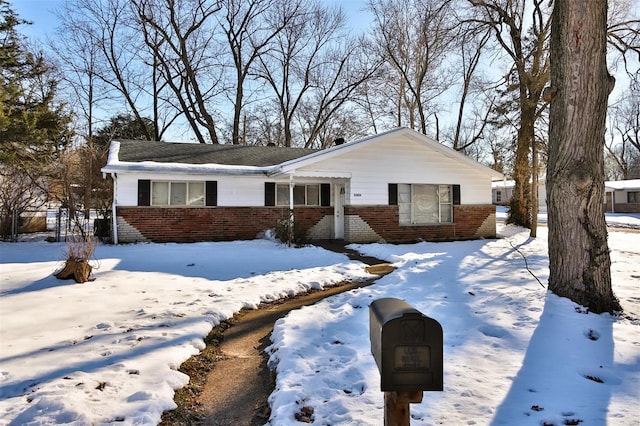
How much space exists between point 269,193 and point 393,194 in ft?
16.2

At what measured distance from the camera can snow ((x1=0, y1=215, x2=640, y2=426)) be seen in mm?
2918

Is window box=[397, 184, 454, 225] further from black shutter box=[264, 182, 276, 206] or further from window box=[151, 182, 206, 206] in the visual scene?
window box=[151, 182, 206, 206]

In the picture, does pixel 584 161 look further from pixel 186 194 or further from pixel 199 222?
pixel 186 194

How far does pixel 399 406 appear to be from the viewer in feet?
5.46

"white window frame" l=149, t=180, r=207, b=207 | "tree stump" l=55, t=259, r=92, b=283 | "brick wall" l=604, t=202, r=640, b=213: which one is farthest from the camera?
"brick wall" l=604, t=202, r=640, b=213

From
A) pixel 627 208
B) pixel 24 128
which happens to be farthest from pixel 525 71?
pixel 627 208

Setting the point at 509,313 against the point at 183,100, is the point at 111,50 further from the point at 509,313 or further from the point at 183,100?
the point at 509,313

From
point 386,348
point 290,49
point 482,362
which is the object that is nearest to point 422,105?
point 290,49

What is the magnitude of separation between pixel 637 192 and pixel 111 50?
44.6m

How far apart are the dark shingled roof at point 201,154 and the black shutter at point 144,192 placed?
1008mm

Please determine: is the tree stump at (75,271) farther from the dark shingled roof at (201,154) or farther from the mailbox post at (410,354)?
the mailbox post at (410,354)

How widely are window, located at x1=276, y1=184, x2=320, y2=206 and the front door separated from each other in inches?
29.6

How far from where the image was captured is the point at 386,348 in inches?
60.0

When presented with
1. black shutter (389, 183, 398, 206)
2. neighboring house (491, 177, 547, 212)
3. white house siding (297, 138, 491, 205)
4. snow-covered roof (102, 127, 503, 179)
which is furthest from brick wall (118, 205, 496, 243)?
neighboring house (491, 177, 547, 212)
